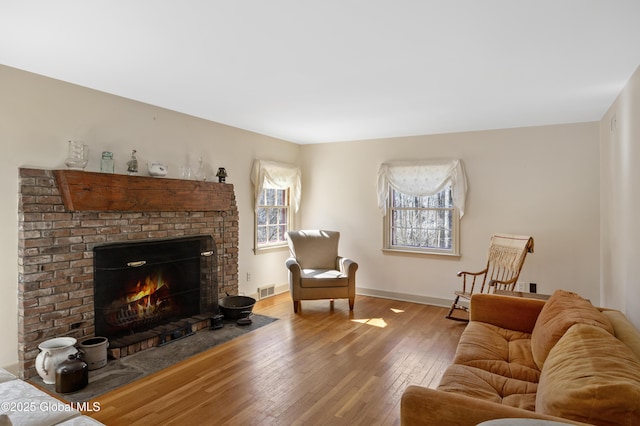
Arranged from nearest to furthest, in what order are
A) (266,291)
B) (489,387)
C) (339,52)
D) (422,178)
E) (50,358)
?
(489,387), (339,52), (50,358), (422,178), (266,291)

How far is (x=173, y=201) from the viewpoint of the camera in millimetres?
3945

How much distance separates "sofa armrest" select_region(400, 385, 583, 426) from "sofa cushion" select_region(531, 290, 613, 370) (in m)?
0.86

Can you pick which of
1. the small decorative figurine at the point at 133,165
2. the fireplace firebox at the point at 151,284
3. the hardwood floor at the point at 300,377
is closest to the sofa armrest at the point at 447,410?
the hardwood floor at the point at 300,377

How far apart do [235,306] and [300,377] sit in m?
1.73

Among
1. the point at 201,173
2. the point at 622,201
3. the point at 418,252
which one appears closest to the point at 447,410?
the point at 622,201

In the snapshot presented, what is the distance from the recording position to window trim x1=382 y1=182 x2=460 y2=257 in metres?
5.09

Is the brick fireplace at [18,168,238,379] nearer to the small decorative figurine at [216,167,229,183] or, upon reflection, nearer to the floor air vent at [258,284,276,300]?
the small decorative figurine at [216,167,229,183]

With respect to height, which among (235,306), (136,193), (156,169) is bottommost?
(235,306)

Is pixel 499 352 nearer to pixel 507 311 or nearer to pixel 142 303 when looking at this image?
pixel 507 311

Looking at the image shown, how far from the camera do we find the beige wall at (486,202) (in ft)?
14.5

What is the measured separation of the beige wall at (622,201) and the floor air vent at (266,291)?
13.4 ft

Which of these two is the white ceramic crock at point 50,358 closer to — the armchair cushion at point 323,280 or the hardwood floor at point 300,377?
the hardwood floor at point 300,377

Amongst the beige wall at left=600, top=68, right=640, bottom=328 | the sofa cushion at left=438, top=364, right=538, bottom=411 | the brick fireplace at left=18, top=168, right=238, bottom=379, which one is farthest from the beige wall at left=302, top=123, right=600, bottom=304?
the sofa cushion at left=438, top=364, right=538, bottom=411

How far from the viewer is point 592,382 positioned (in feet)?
4.34
